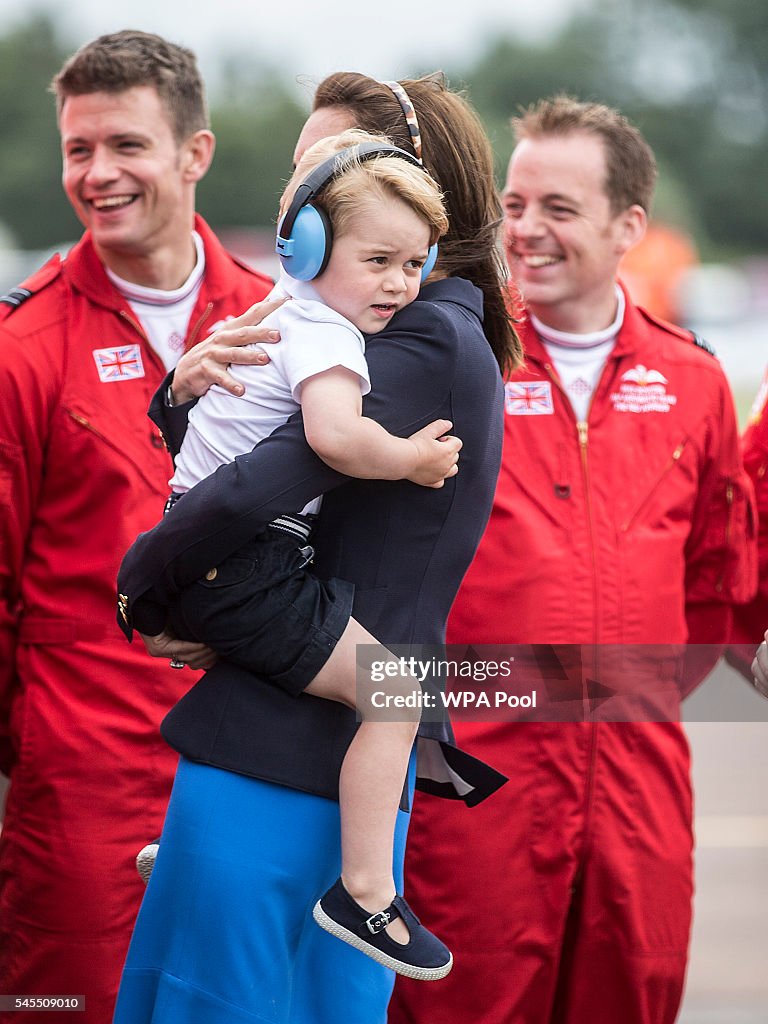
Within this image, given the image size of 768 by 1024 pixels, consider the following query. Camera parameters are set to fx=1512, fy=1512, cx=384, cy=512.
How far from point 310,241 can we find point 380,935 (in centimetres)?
103

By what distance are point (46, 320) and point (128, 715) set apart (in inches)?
41.1

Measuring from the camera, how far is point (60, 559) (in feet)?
12.6

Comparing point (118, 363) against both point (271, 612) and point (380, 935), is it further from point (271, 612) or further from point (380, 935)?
point (380, 935)

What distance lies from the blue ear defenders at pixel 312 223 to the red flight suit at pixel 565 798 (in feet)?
5.53

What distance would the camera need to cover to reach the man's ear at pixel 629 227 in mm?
4324

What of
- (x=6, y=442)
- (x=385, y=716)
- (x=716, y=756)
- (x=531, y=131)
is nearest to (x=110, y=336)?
(x=6, y=442)

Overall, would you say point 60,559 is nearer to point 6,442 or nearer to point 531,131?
point 6,442

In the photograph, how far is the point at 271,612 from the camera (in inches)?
87.1

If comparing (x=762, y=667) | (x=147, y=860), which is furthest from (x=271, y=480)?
(x=762, y=667)

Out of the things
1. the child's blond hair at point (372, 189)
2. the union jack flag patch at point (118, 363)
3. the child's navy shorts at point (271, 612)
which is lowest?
the child's navy shorts at point (271, 612)

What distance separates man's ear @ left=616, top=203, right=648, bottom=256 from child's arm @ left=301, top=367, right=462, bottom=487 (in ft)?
7.45

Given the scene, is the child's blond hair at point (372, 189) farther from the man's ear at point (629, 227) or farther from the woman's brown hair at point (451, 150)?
the man's ear at point (629, 227)

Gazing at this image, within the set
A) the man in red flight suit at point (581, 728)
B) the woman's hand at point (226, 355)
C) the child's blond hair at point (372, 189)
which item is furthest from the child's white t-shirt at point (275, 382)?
the man in red flight suit at point (581, 728)

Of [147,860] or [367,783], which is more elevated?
[367,783]
